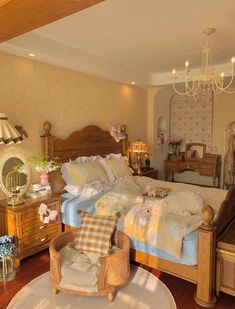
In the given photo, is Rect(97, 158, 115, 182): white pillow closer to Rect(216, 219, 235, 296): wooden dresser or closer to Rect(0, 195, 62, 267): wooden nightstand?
Rect(0, 195, 62, 267): wooden nightstand

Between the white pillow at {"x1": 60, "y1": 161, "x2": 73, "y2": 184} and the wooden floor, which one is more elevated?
the white pillow at {"x1": 60, "y1": 161, "x2": 73, "y2": 184}

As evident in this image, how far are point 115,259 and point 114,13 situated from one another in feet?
7.23

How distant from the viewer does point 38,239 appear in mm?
2832

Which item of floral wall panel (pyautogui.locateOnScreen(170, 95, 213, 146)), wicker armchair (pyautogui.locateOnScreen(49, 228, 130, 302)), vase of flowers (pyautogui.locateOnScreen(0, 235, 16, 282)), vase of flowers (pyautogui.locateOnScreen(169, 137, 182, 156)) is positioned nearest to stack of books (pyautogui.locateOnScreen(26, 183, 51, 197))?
vase of flowers (pyautogui.locateOnScreen(0, 235, 16, 282))

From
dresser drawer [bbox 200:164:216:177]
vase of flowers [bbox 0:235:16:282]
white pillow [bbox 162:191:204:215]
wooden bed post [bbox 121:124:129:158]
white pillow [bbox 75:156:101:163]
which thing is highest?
wooden bed post [bbox 121:124:129:158]

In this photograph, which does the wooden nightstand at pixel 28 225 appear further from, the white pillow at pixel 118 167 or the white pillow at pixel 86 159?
the white pillow at pixel 118 167

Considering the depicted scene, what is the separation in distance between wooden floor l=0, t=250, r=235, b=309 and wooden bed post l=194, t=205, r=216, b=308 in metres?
0.08

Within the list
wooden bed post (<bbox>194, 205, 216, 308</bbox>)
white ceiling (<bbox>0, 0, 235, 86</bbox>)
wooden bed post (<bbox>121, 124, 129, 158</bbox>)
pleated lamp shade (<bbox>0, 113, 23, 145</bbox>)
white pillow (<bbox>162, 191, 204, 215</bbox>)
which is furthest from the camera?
wooden bed post (<bbox>121, 124, 129, 158</bbox>)

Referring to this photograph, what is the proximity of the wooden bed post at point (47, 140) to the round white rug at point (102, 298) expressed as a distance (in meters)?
1.57

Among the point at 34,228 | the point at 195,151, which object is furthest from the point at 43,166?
the point at 195,151

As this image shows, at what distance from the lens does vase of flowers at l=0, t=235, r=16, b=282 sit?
2412 mm

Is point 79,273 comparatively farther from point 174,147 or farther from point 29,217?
point 174,147

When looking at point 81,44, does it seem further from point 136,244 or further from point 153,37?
point 136,244

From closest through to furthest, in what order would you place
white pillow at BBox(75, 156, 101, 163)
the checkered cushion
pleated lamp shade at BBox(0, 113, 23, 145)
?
the checkered cushion < pleated lamp shade at BBox(0, 113, 23, 145) < white pillow at BBox(75, 156, 101, 163)
